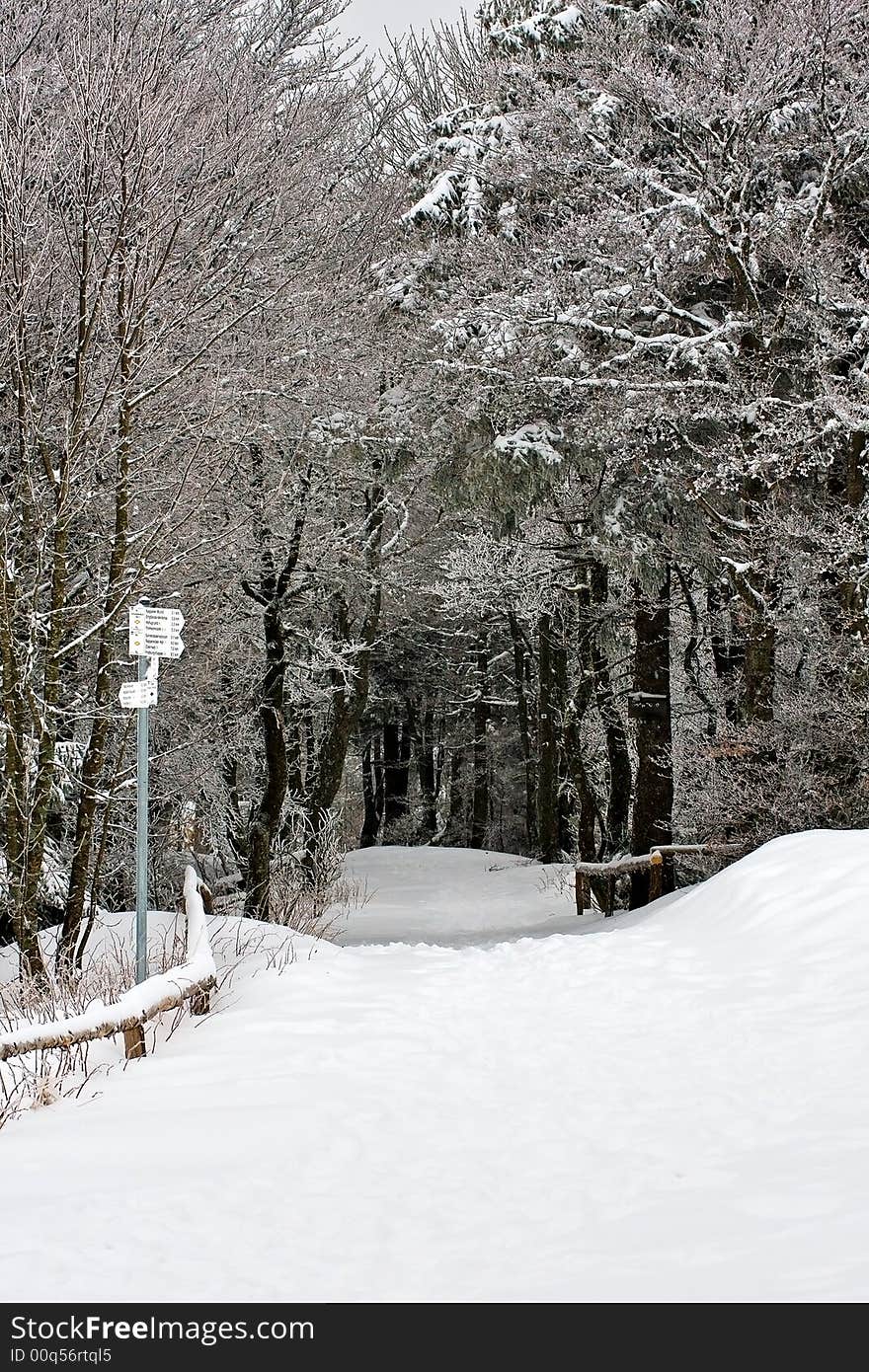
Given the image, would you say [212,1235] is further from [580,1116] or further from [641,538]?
[641,538]

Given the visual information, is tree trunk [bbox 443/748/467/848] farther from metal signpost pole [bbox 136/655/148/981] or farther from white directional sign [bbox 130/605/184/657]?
white directional sign [bbox 130/605/184/657]

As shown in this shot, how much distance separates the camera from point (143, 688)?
24.2 ft

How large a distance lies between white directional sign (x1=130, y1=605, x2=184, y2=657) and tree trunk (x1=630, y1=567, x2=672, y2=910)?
30.4 ft

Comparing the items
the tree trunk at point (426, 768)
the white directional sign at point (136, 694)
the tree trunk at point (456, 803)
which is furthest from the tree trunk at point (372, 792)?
the white directional sign at point (136, 694)

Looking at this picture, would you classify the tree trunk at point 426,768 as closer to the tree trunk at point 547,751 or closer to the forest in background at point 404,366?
the tree trunk at point 547,751

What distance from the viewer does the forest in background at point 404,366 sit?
29.4ft

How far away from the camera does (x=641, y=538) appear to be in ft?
46.9

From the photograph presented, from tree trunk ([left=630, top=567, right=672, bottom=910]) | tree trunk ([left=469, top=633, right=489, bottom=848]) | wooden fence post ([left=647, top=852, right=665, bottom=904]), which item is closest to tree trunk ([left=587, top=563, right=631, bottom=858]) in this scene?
tree trunk ([left=630, top=567, right=672, bottom=910])

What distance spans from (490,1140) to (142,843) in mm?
3317

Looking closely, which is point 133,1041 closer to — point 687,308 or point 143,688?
point 143,688

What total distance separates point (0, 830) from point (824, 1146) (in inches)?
303

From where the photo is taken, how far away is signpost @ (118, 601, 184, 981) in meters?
7.28

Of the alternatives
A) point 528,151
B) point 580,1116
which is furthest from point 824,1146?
point 528,151

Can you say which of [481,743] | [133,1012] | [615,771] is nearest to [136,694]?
[133,1012]
